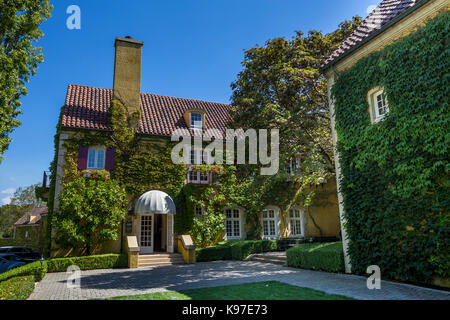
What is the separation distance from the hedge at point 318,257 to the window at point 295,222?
9.28 metres

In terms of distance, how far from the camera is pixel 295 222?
973 inches

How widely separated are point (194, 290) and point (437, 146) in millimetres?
8749

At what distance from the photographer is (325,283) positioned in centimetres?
1038

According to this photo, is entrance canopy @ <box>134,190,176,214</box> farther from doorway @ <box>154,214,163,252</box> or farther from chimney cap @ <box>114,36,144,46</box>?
chimney cap @ <box>114,36,144,46</box>

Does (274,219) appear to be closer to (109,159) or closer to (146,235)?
(146,235)

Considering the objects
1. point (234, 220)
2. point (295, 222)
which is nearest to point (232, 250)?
point (234, 220)

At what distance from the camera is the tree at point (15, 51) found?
→ 1329 cm

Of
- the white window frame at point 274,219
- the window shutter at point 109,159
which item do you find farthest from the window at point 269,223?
the window shutter at point 109,159

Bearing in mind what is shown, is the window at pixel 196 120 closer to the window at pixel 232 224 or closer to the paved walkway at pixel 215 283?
the window at pixel 232 224

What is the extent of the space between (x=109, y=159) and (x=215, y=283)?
39.7 ft

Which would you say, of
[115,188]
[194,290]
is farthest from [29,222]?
[194,290]

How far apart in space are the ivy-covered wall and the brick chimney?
15062 mm
